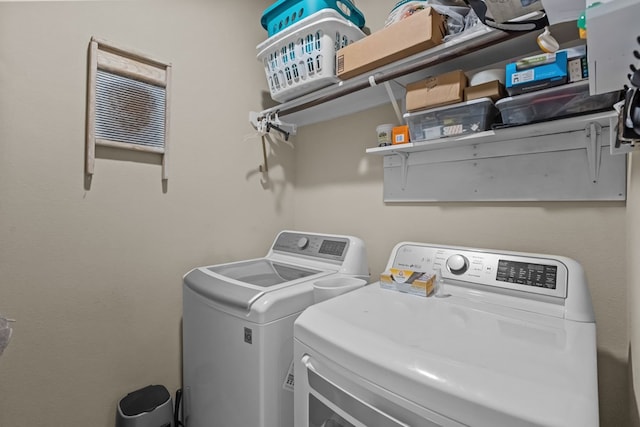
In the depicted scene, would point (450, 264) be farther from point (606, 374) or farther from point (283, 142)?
point (283, 142)

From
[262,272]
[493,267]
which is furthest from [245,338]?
[493,267]

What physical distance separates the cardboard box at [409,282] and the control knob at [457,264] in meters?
0.08

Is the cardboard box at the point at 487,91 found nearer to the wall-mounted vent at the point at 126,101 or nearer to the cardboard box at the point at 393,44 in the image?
the cardboard box at the point at 393,44

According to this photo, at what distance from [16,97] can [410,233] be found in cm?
188

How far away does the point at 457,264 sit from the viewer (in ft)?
3.76

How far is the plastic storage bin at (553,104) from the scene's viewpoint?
37.0 inches

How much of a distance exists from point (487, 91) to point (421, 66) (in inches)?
11.1

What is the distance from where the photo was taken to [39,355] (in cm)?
123

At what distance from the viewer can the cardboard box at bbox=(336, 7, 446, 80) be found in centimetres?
113

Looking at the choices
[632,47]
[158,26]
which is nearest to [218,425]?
[632,47]

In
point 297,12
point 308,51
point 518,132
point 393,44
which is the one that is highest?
point 297,12

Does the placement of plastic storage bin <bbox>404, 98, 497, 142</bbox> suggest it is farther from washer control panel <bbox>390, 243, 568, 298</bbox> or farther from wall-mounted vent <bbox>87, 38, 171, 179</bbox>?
wall-mounted vent <bbox>87, 38, 171, 179</bbox>

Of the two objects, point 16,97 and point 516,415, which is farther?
point 16,97

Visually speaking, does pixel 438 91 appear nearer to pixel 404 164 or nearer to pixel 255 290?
pixel 404 164
